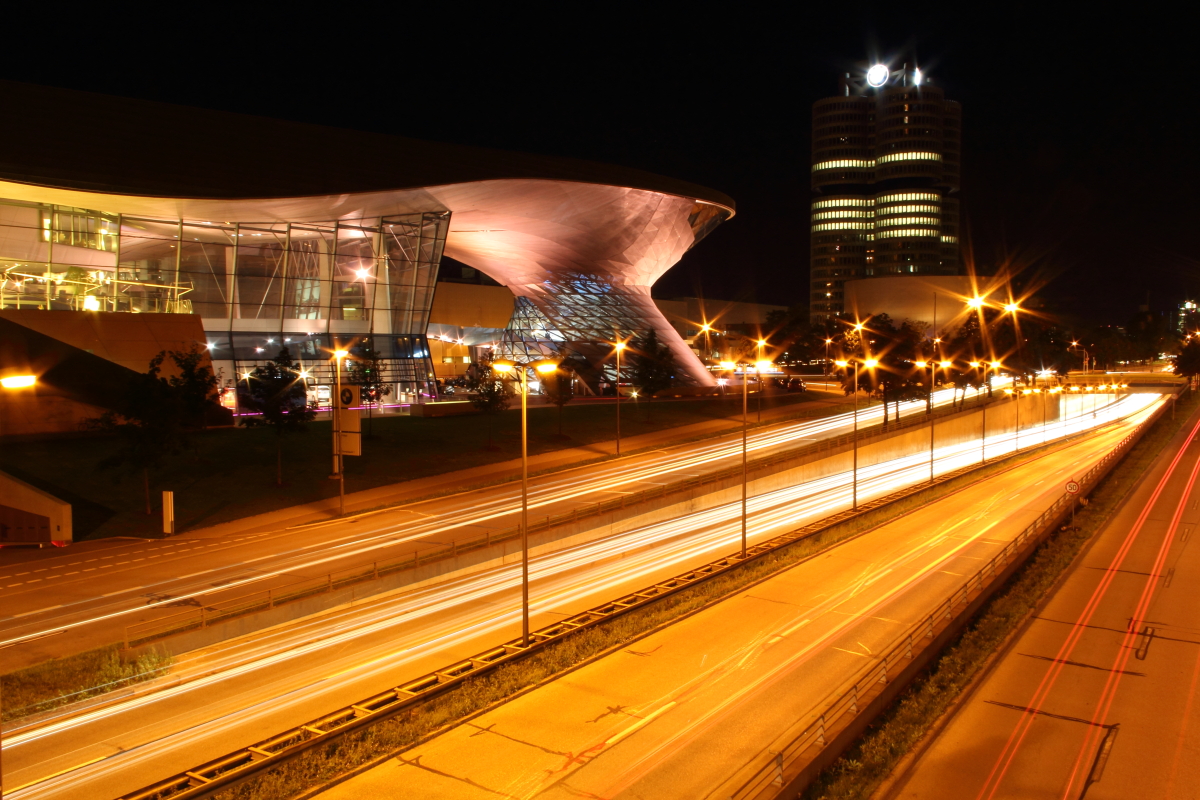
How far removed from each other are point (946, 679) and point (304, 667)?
1092 centimetres

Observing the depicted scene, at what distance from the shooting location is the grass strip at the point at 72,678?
1275 cm

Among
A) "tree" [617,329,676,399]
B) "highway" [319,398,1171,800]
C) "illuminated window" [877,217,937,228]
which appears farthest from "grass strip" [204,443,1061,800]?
"illuminated window" [877,217,937,228]

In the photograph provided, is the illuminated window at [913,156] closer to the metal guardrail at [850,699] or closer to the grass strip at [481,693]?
the metal guardrail at [850,699]

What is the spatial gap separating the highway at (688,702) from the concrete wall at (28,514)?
57.8 feet

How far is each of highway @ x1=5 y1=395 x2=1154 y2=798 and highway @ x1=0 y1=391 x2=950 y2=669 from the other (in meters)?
2.58

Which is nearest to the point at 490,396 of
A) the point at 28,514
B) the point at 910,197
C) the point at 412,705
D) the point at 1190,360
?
the point at 28,514

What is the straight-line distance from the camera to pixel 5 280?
134ft

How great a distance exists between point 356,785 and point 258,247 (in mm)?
45456

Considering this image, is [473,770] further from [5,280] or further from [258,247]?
[258,247]

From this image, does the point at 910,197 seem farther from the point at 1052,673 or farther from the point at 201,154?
the point at 1052,673

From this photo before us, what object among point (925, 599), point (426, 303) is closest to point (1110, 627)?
point (925, 599)

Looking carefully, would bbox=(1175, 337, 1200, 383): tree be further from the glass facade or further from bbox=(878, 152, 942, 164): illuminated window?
bbox=(878, 152, 942, 164): illuminated window

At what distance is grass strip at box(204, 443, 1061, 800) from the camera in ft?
32.6

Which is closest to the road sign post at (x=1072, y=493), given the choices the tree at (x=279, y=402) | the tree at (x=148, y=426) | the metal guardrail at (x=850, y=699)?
the metal guardrail at (x=850, y=699)
